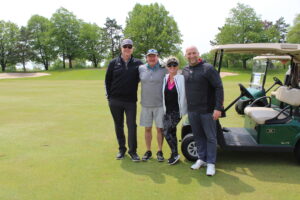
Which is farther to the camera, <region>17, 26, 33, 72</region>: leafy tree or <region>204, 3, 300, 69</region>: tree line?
<region>17, 26, 33, 72</region>: leafy tree

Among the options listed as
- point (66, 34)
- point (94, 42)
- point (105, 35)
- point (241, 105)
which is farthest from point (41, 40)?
point (241, 105)

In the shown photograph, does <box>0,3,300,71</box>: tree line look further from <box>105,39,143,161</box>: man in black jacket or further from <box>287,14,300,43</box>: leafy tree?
<box>105,39,143,161</box>: man in black jacket

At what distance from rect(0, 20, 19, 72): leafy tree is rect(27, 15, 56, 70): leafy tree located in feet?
10.3

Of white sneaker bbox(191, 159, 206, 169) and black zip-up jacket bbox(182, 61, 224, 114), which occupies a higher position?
black zip-up jacket bbox(182, 61, 224, 114)

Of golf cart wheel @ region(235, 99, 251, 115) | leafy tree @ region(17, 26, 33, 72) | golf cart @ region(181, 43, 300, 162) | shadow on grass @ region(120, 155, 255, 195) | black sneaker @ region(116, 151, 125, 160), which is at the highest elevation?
leafy tree @ region(17, 26, 33, 72)

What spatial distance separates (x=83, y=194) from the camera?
319 cm

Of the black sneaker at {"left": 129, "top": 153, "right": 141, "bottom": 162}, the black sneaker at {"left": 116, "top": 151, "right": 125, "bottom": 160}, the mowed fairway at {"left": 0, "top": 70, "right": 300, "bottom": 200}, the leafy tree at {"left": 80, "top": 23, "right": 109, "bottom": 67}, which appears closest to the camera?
the mowed fairway at {"left": 0, "top": 70, "right": 300, "bottom": 200}

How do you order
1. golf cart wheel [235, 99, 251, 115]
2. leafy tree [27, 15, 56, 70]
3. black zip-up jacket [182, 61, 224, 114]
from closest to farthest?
black zip-up jacket [182, 61, 224, 114]
golf cart wheel [235, 99, 251, 115]
leafy tree [27, 15, 56, 70]

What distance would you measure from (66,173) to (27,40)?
2350 inches

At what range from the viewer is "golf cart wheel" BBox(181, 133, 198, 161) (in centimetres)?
420

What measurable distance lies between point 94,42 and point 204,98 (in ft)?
198

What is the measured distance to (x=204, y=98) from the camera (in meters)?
3.73

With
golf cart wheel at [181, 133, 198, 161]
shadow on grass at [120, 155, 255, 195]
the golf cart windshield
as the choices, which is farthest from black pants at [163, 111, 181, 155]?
the golf cart windshield

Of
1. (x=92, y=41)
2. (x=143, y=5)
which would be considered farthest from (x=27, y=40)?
(x=143, y=5)
